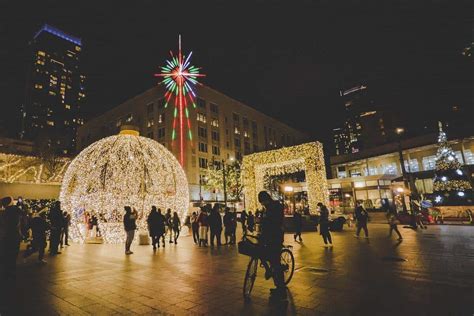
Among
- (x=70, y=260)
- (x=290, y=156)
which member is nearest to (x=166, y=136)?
(x=290, y=156)

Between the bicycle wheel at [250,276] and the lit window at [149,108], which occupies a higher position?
the lit window at [149,108]

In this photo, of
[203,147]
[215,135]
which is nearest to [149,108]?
[203,147]

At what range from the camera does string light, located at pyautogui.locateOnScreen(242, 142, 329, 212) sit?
65.4ft

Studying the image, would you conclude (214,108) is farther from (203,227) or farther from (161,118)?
(203,227)

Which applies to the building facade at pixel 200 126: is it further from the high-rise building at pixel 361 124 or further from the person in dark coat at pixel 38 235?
the person in dark coat at pixel 38 235

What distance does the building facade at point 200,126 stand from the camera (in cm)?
4997

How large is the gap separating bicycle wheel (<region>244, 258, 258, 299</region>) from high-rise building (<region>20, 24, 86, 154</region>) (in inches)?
4647

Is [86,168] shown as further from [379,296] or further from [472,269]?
[472,269]

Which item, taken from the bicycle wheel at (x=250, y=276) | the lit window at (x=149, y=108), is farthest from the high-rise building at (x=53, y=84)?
the bicycle wheel at (x=250, y=276)

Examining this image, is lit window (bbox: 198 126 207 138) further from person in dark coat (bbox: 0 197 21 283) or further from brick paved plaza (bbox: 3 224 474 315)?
person in dark coat (bbox: 0 197 21 283)

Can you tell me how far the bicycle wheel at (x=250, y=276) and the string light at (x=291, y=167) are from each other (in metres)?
15.7

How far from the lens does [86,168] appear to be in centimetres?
1520

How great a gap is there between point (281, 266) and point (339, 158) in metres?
45.0

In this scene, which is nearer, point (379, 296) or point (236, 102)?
point (379, 296)
